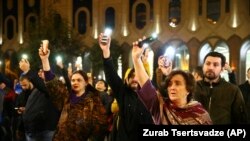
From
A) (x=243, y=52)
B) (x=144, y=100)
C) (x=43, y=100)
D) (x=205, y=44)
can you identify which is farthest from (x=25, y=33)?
(x=144, y=100)

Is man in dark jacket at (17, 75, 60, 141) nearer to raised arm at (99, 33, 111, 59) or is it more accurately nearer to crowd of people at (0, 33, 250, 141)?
crowd of people at (0, 33, 250, 141)

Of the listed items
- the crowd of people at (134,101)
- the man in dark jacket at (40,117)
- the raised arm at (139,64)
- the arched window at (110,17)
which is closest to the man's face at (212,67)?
the crowd of people at (134,101)

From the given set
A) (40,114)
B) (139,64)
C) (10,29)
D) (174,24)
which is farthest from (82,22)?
(139,64)

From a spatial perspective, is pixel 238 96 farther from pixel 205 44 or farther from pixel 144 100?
pixel 205 44

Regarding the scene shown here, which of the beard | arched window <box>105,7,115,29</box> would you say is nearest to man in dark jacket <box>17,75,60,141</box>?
the beard

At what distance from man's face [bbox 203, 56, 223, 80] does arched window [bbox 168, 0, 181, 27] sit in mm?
26004

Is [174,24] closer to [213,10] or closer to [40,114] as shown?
[213,10]

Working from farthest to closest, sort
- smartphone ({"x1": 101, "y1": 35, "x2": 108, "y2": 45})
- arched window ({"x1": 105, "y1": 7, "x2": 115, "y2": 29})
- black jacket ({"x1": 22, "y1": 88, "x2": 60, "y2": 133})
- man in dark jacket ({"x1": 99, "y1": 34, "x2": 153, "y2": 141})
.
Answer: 1. arched window ({"x1": 105, "y1": 7, "x2": 115, "y2": 29})
2. black jacket ({"x1": 22, "y1": 88, "x2": 60, "y2": 133})
3. man in dark jacket ({"x1": 99, "y1": 34, "x2": 153, "y2": 141})
4. smartphone ({"x1": 101, "y1": 35, "x2": 108, "y2": 45})

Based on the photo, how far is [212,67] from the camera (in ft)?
16.1

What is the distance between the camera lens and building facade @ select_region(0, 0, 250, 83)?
28.1m

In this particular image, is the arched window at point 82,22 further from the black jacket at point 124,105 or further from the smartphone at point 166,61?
the black jacket at point 124,105

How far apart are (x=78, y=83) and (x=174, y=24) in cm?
2576

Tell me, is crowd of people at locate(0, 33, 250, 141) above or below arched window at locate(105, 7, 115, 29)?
below

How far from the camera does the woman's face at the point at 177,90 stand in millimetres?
3691
